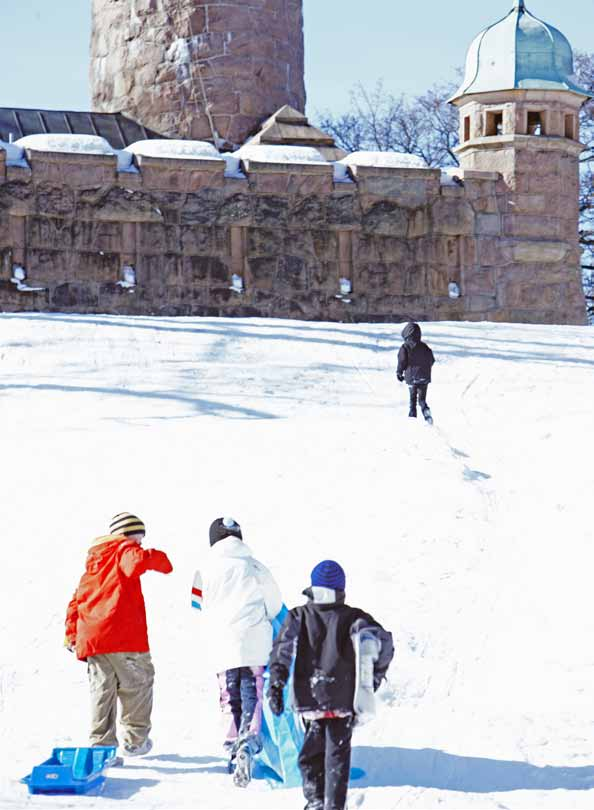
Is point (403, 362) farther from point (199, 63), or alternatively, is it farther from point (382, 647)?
point (199, 63)

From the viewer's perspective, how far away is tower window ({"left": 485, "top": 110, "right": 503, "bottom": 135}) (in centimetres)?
2164

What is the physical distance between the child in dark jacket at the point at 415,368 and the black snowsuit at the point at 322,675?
7173 millimetres

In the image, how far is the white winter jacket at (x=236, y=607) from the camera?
675 cm

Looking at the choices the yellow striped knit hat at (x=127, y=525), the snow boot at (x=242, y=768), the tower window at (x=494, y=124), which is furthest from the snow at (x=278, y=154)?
the snow boot at (x=242, y=768)

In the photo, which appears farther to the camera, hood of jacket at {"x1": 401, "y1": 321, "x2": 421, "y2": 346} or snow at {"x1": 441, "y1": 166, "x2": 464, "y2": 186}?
snow at {"x1": 441, "y1": 166, "x2": 464, "y2": 186}

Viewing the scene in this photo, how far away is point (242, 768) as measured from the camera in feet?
21.0

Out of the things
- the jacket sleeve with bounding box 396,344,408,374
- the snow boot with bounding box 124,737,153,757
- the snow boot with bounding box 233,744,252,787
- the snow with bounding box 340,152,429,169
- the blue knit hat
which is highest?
the snow with bounding box 340,152,429,169

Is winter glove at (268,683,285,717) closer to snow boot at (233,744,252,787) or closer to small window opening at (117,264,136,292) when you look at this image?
snow boot at (233,744,252,787)

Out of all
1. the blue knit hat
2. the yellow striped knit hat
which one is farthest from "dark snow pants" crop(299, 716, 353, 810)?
the yellow striped knit hat

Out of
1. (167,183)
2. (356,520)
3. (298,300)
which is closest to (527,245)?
(298,300)

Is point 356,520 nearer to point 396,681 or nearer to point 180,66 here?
point 396,681

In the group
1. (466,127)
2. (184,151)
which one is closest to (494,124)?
(466,127)

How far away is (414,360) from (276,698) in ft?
24.5

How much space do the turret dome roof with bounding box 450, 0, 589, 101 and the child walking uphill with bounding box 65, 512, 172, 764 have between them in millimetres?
15574
